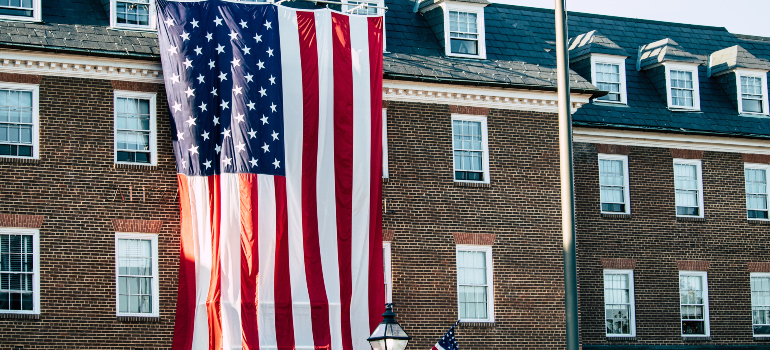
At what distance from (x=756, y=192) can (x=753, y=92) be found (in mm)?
3251

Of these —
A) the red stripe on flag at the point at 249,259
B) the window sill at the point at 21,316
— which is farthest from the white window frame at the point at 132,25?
the window sill at the point at 21,316

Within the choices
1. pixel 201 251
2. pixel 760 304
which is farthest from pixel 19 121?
pixel 760 304

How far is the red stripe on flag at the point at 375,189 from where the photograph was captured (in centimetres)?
2548

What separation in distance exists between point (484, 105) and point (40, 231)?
11.3 metres

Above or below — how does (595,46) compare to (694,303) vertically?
above

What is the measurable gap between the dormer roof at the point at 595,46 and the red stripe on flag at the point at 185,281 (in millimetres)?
13442

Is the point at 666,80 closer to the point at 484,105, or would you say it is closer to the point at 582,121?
the point at 582,121

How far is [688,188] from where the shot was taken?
31719mm

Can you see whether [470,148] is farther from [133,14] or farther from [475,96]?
[133,14]

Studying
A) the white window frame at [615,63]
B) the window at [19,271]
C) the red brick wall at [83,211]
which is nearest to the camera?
the window at [19,271]

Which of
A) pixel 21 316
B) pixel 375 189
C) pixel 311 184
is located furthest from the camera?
pixel 375 189

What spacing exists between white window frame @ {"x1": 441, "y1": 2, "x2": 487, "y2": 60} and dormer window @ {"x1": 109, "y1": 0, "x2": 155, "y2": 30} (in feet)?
25.2

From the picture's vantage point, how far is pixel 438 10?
2923 cm

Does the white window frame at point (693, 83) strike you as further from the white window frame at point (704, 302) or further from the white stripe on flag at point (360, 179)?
the white stripe on flag at point (360, 179)
